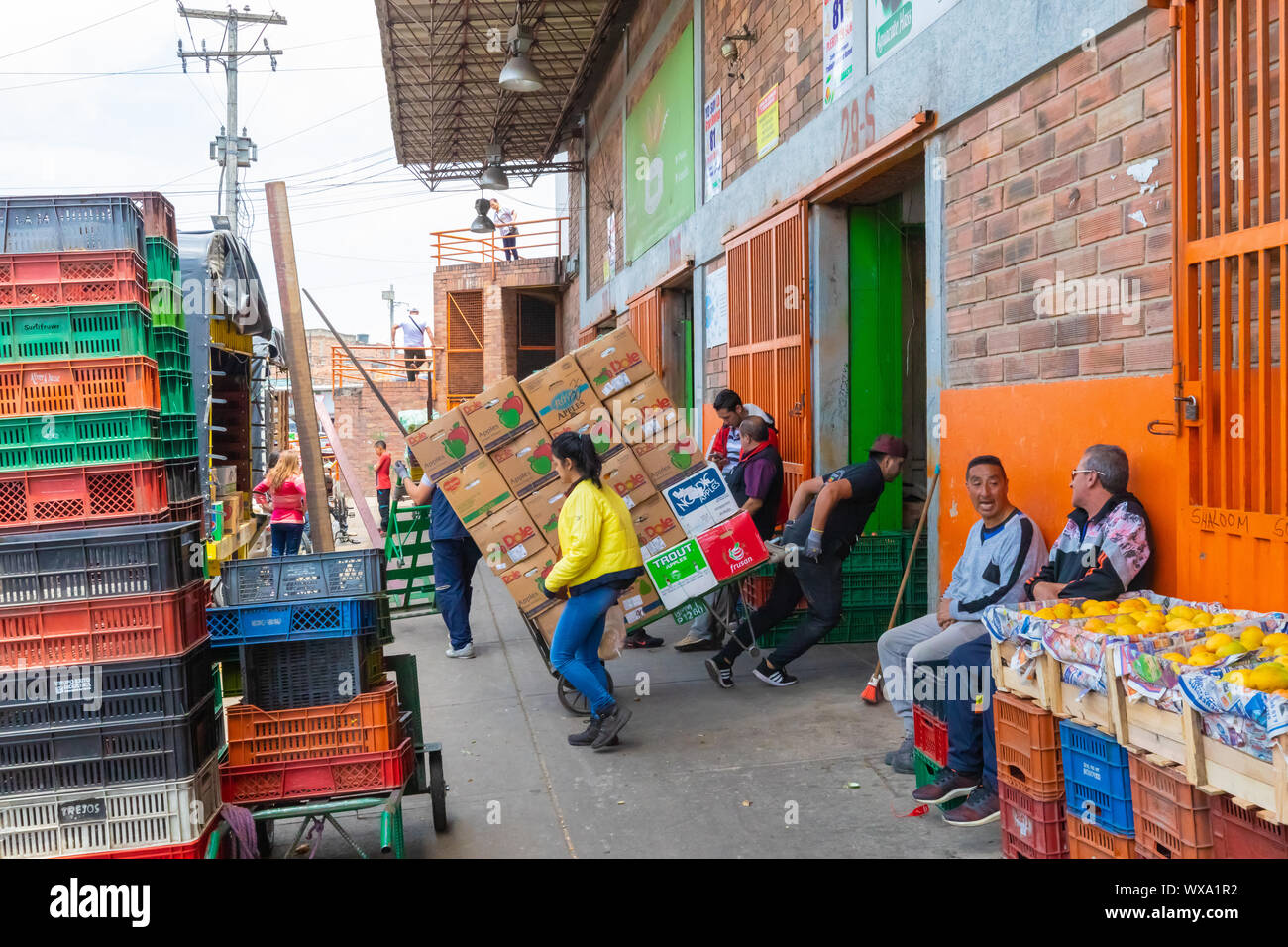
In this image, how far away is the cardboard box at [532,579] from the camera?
244 inches

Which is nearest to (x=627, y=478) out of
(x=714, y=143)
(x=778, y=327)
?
(x=778, y=327)

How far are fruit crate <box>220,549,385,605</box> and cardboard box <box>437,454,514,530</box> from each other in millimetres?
2169

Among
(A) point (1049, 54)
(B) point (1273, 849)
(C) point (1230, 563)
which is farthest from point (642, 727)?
(A) point (1049, 54)

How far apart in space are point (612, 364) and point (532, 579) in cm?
151

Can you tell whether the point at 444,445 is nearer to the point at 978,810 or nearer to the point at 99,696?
the point at 99,696

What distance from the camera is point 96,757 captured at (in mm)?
3346

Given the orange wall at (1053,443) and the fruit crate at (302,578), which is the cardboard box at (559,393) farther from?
the fruit crate at (302,578)

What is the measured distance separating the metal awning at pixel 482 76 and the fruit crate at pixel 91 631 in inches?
422

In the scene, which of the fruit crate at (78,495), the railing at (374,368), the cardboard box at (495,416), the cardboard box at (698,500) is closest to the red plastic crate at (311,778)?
the fruit crate at (78,495)

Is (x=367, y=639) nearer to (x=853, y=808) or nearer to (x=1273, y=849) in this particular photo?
(x=853, y=808)

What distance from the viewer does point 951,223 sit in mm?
5852

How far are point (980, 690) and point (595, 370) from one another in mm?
3259

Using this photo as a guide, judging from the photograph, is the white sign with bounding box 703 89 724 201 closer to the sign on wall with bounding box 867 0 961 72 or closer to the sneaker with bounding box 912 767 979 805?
the sign on wall with bounding box 867 0 961 72

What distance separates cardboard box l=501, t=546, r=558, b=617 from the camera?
6203 millimetres
